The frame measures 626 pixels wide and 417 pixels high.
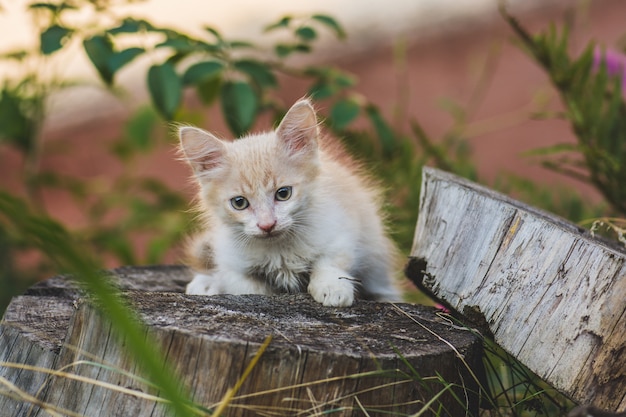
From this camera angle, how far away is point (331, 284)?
74.4 inches

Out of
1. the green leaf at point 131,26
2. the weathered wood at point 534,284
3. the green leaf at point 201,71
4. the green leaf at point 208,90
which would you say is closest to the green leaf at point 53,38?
the green leaf at point 131,26

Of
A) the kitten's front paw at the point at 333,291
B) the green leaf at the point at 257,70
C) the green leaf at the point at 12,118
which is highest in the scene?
the green leaf at the point at 257,70

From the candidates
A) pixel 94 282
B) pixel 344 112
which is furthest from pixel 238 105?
pixel 94 282

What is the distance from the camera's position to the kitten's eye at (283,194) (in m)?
2.07

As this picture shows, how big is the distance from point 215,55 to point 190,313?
1.37 meters

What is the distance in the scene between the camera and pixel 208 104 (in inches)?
126

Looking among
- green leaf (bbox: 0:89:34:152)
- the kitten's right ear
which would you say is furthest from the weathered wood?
green leaf (bbox: 0:89:34:152)

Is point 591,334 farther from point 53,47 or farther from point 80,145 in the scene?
Answer: point 80,145

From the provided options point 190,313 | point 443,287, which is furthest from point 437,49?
point 190,313

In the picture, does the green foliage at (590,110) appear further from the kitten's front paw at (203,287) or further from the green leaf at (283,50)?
the kitten's front paw at (203,287)

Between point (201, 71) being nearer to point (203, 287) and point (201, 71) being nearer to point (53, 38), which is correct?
point (53, 38)

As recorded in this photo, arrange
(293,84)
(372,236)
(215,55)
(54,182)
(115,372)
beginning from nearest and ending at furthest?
(115,372)
(372,236)
(215,55)
(54,182)
(293,84)

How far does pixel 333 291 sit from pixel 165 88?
1.08m

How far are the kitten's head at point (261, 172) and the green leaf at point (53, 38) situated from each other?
2.33ft
